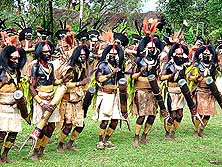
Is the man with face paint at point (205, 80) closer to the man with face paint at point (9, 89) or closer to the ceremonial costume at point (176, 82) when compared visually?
the ceremonial costume at point (176, 82)

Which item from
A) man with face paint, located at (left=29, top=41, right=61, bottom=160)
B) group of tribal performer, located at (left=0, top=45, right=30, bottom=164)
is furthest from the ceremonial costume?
group of tribal performer, located at (left=0, top=45, right=30, bottom=164)

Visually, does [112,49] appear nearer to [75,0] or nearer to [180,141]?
[180,141]

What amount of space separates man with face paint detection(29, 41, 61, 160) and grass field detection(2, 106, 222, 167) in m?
0.41

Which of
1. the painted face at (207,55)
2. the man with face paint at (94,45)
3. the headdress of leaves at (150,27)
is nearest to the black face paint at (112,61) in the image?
the headdress of leaves at (150,27)

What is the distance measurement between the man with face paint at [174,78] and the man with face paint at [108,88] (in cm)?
95

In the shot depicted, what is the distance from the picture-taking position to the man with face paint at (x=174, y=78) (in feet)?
28.2

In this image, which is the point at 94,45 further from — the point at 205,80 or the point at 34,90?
the point at 34,90

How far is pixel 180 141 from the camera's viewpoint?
29.0 ft

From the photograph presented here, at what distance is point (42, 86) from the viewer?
7246 mm

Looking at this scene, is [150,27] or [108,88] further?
[150,27]

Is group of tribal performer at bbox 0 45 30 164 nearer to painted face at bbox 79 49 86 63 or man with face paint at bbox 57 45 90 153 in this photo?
man with face paint at bbox 57 45 90 153

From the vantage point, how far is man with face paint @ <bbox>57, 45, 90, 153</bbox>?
7.58 m

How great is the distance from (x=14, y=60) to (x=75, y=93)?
1.22 meters

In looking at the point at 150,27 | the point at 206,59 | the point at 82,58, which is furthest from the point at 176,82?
the point at 82,58
